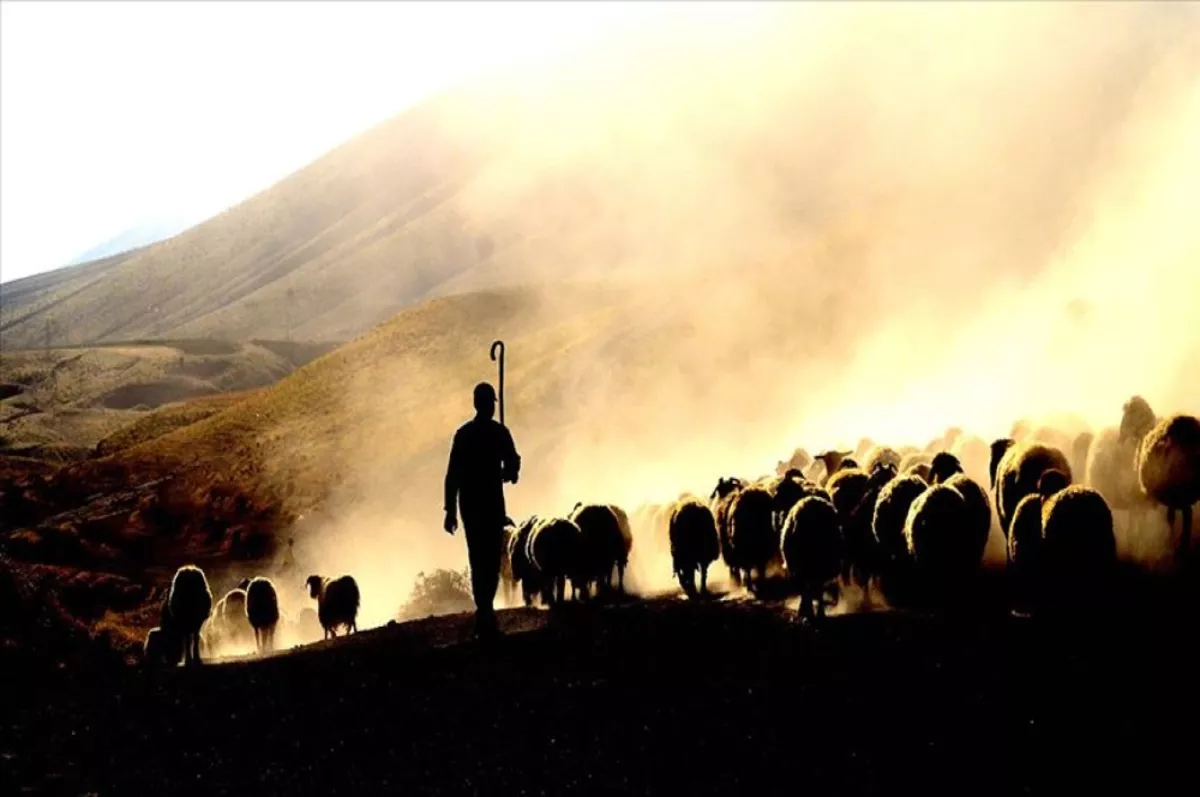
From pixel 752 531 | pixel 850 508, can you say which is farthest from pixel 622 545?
pixel 850 508

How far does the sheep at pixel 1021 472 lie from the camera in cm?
1889

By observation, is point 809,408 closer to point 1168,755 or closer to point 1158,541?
point 1158,541

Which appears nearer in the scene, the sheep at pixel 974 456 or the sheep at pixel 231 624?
the sheep at pixel 974 456

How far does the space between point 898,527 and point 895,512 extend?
23 centimetres

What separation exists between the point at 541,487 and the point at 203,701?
42.9 metres

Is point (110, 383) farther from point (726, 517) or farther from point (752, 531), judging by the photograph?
point (752, 531)

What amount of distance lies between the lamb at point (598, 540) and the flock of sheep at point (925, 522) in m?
0.03

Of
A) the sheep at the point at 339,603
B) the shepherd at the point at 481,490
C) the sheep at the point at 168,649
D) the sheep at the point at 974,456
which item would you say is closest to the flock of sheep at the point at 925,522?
the sheep at the point at 974,456

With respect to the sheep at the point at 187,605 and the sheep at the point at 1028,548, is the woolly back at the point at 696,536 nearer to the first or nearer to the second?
the sheep at the point at 1028,548

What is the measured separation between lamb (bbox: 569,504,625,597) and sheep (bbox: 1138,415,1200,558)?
9054 mm

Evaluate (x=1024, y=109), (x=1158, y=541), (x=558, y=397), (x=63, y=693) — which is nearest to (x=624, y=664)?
(x=63, y=693)

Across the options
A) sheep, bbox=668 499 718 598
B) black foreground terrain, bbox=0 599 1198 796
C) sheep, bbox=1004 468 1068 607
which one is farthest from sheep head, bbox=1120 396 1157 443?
black foreground terrain, bbox=0 599 1198 796

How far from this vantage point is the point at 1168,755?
26.6 ft

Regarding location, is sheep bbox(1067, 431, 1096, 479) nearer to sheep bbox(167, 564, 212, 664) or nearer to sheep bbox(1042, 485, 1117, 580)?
sheep bbox(1042, 485, 1117, 580)
